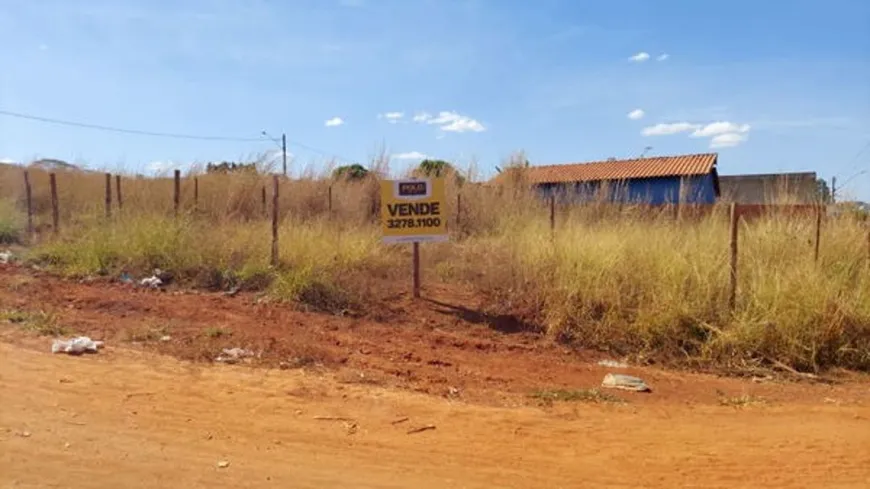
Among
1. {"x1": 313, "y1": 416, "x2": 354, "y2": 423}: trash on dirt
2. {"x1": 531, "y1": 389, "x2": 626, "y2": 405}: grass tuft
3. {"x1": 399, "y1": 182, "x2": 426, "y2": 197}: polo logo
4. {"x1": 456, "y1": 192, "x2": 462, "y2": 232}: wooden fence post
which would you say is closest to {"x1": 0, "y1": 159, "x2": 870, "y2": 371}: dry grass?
{"x1": 399, "y1": 182, "x2": 426, "y2": 197}: polo logo

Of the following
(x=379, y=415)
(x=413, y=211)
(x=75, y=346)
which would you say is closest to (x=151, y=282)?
(x=75, y=346)

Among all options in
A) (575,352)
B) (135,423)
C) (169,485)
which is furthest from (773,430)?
(135,423)

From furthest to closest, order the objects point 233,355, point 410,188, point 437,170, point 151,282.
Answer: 1. point 437,170
2. point 151,282
3. point 410,188
4. point 233,355

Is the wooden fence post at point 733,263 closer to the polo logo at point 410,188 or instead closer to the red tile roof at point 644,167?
the polo logo at point 410,188

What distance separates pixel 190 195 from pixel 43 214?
430 cm

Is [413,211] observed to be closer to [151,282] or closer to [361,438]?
[151,282]

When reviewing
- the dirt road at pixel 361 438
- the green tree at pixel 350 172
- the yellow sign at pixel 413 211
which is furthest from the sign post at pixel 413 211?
the green tree at pixel 350 172

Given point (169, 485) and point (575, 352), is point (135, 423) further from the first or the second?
point (575, 352)

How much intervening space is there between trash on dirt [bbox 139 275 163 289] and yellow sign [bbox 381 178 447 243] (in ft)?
12.2

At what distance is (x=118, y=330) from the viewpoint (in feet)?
25.1

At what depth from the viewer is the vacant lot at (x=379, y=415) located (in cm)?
405

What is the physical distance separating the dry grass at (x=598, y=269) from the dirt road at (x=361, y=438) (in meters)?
1.65

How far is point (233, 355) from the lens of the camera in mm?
6793

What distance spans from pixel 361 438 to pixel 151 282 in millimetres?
6822
